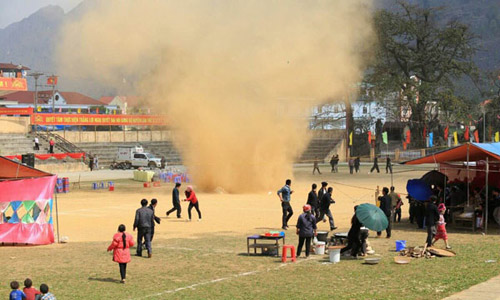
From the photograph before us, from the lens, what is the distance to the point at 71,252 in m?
20.2

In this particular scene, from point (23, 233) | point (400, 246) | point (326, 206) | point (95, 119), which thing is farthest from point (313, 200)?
point (95, 119)

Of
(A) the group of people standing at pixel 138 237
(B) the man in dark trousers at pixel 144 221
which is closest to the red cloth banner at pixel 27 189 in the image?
(A) the group of people standing at pixel 138 237

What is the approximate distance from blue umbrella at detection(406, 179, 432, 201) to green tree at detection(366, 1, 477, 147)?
5191 centimetres

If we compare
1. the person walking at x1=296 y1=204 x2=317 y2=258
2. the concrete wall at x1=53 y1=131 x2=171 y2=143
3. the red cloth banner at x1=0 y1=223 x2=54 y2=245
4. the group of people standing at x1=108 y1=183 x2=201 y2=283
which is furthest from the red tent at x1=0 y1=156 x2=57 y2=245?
the concrete wall at x1=53 y1=131 x2=171 y2=143

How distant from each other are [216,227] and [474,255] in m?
9.98

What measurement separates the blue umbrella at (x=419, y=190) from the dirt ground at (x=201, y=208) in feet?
8.64

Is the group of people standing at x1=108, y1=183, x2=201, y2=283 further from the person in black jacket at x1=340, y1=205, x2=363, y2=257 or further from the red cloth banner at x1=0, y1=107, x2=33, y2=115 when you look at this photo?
the red cloth banner at x1=0, y1=107, x2=33, y2=115

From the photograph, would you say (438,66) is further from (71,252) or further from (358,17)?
(71,252)

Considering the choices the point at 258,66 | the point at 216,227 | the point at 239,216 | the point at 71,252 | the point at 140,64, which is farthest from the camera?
the point at 140,64

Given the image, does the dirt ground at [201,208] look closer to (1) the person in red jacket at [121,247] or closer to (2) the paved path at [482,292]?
(1) the person in red jacket at [121,247]

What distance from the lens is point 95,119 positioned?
242 feet

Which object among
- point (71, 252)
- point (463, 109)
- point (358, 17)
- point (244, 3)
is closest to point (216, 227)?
point (71, 252)

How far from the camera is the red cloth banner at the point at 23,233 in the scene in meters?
21.7

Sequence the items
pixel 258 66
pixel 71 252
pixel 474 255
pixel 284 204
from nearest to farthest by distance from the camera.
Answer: pixel 474 255, pixel 71 252, pixel 284 204, pixel 258 66
